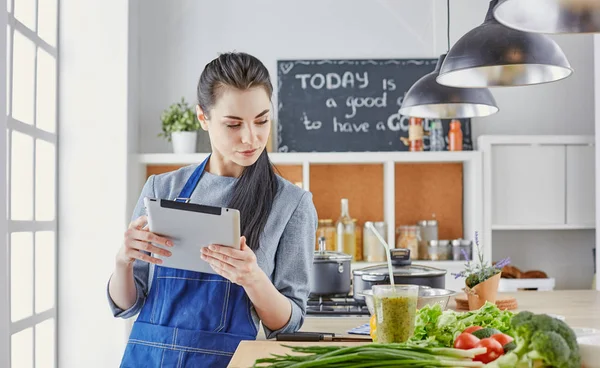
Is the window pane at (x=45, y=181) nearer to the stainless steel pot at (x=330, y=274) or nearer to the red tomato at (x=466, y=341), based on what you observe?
the stainless steel pot at (x=330, y=274)

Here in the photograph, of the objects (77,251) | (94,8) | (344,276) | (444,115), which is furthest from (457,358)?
(94,8)

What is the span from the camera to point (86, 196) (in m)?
4.16

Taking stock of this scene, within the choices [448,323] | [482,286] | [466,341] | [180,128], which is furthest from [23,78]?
[466,341]

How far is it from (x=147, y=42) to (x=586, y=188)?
9.51 feet

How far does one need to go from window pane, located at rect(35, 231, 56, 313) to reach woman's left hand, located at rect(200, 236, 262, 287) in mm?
2369

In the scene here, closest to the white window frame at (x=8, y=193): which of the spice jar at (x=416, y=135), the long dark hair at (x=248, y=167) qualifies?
the long dark hair at (x=248, y=167)

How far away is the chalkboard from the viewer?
4.71 metres

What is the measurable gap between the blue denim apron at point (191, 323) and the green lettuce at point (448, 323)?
508 mm

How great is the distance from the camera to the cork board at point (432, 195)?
4.83 metres

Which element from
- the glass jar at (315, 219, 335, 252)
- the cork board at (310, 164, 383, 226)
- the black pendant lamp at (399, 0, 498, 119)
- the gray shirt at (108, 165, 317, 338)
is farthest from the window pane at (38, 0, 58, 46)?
the gray shirt at (108, 165, 317, 338)

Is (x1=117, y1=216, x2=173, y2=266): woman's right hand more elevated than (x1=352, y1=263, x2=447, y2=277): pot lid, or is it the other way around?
(x1=117, y1=216, x2=173, y2=266): woman's right hand

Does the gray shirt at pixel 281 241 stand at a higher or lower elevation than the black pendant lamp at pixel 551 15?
lower

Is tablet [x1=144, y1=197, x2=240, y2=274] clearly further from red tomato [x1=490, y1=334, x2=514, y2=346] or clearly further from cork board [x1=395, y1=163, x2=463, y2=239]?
cork board [x1=395, y1=163, x2=463, y2=239]

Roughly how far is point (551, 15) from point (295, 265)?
898 mm
